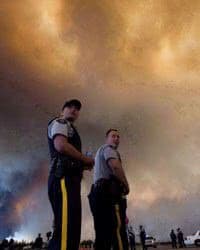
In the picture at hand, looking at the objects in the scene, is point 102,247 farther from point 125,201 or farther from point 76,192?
point 76,192

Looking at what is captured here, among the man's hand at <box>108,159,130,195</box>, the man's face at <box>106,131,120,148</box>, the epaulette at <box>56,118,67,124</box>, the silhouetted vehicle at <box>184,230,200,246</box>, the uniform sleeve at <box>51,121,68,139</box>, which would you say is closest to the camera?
the uniform sleeve at <box>51,121,68,139</box>

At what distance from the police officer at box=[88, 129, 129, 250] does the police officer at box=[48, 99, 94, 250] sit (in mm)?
1425

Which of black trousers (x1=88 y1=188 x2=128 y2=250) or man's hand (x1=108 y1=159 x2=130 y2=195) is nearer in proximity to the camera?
black trousers (x1=88 y1=188 x2=128 y2=250)

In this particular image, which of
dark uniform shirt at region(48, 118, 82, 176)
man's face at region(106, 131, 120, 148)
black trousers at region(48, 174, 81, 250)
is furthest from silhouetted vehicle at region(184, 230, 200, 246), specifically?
black trousers at region(48, 174, 81, 250)

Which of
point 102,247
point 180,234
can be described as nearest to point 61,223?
point 102,247

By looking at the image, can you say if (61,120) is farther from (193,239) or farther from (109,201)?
(193,239)

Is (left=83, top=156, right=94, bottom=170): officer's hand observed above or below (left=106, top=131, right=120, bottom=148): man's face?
below

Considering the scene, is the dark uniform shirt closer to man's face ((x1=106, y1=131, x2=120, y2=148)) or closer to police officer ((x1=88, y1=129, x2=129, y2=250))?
police officer ((x1=88, y1=129, x2=129, y2=250))

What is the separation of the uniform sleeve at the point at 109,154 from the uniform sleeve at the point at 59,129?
164 cm

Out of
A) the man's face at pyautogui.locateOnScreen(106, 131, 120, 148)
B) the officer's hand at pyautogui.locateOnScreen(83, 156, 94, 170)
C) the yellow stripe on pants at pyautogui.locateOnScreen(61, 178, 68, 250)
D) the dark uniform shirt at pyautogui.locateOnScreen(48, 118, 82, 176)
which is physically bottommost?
the yellow stripe on pants at pyautogui.locateOnScreen(61, 178, 68, 250)

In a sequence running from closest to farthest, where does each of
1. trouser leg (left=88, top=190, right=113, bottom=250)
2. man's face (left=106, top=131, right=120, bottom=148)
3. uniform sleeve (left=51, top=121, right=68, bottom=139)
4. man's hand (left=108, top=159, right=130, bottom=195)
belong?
1. uniform sleeve (left=51, top=121, right=68, bottom=139)
2. trouser leg (left=88, top=190, right=113, bottom=250)
3. man's hand (left=108, top=159, right=130, bottom=195)
4. man's face (left=106, top=131, right=120, bottom=148)

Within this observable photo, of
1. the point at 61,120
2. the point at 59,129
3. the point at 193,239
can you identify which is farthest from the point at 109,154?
the point at 193,239

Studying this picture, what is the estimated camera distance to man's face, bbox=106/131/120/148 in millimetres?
5262

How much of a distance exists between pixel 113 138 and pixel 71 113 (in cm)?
178
